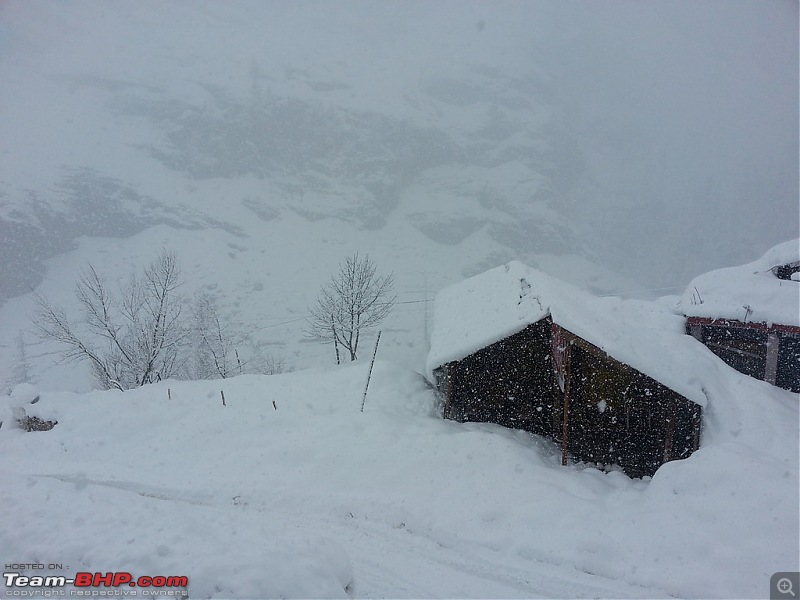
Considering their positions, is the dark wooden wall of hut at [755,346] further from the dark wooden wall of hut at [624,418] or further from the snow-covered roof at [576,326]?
the dark wooden wall of hut at [624,418]

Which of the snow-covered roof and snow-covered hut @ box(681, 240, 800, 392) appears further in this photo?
snow-covered hut @ box(681, 240, 800, 392)

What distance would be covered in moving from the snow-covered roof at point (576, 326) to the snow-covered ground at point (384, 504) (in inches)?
47.4

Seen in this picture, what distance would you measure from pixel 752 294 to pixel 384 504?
14609mm

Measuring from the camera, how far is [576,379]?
11062mm

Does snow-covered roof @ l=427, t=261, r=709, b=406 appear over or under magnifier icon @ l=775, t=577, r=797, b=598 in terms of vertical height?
over

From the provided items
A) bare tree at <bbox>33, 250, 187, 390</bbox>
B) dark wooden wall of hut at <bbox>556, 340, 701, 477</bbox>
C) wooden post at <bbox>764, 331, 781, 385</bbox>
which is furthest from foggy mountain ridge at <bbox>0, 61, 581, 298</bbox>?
wooden post at <bbox>764, 331, 781, 385</bbox>

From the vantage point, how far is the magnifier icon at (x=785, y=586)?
18.0ft

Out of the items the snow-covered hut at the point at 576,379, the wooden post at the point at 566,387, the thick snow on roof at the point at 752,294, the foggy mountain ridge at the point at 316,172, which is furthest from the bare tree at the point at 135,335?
the foggy mountain ridge at the point at 316,172

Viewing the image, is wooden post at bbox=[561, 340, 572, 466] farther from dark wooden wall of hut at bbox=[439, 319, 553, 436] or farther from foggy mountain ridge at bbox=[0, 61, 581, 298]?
foggy mountain ridge at bbox=[0, 61, 581, 298]

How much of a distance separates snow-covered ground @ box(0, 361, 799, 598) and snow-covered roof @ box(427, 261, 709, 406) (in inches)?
47.4

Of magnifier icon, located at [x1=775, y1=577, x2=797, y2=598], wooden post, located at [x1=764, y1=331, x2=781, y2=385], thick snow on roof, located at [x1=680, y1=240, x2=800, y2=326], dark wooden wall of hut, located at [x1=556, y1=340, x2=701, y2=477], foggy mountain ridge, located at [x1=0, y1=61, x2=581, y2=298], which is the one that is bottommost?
magnifier icon, located at [x1=775, y1=577, x2=797, y2=598]

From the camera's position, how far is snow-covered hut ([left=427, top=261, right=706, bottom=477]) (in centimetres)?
1009

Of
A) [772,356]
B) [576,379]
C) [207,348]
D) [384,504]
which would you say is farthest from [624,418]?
[207,348]

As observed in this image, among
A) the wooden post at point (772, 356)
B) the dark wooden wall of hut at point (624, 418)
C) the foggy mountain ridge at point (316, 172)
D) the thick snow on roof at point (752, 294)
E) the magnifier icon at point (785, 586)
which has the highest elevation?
the foggy mountain ridge at point (316, 172)
